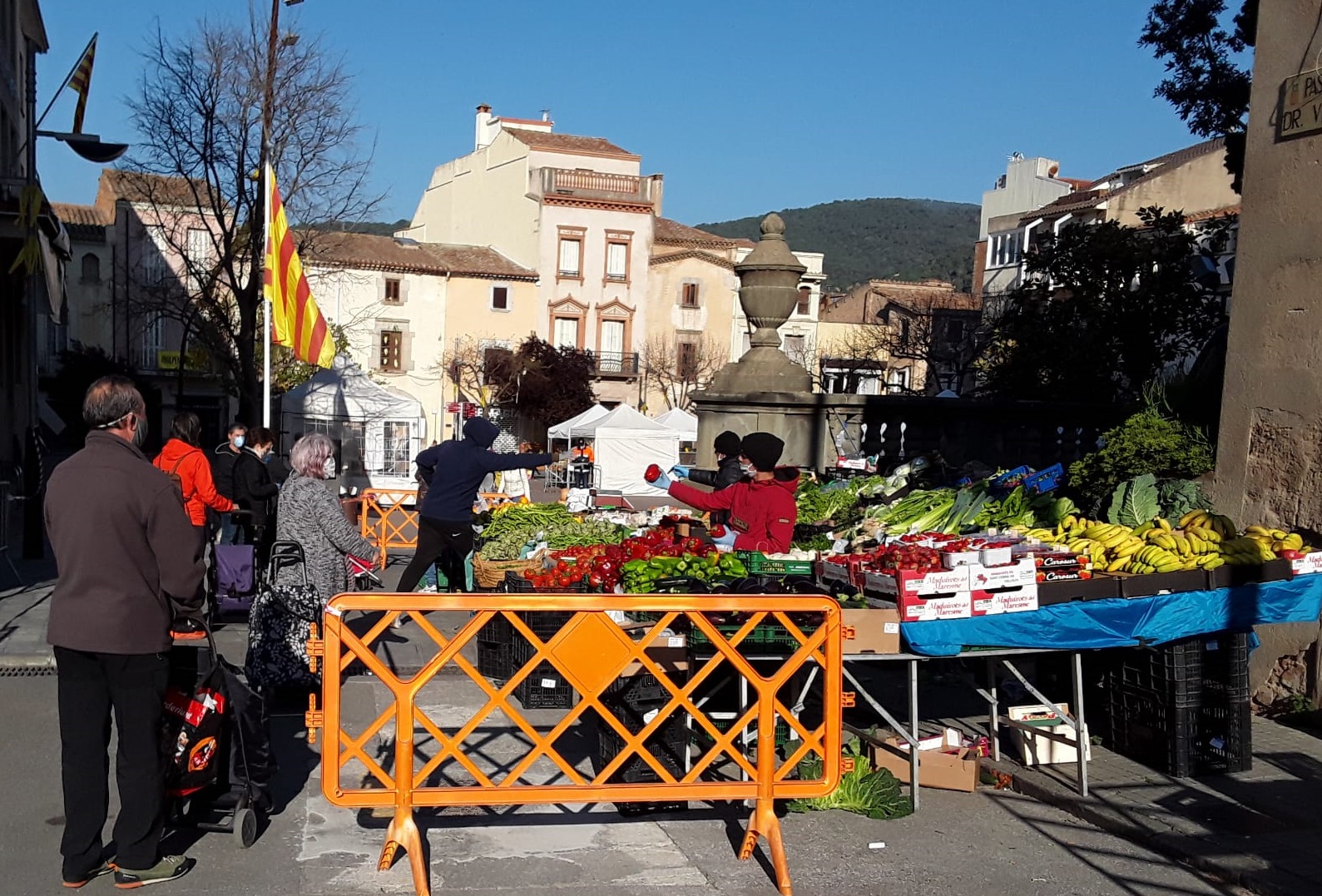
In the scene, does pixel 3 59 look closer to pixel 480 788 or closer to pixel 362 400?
pixel 362 400

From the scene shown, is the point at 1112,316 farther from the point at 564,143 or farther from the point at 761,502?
the point at 564,143

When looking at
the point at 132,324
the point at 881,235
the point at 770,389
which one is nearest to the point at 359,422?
the point at 770,389

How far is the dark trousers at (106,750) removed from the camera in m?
4.98

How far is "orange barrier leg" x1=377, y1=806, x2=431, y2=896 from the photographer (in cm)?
515

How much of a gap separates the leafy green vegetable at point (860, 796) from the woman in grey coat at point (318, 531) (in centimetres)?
353

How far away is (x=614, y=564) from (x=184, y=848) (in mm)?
3268

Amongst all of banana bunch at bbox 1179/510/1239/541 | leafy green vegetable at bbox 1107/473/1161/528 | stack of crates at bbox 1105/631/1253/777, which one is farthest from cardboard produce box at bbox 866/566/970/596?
leafy green vegetable at bbox 1107/473/1161/528

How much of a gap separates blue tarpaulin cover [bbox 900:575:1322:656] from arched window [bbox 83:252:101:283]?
51701 mm

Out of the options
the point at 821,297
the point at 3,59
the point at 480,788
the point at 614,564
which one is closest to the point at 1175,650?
the point at 614,564

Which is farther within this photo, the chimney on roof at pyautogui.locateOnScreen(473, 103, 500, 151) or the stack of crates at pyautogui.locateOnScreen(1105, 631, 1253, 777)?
the chimney on roof at pyautogui.locateOnScreen(473, 103, 500, 151)

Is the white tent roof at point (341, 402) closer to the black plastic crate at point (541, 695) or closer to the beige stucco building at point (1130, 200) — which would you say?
the beige stucco building at point (1130, 200)

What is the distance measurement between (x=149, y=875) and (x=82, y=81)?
57.6 ft

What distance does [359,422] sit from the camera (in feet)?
91.8

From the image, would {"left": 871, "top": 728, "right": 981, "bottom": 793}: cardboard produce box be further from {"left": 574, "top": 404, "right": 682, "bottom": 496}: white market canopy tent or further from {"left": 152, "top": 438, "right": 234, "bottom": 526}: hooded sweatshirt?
{"left": 574, "top": 404, "right": 682, "bottom": 496}: white market canopy tent
